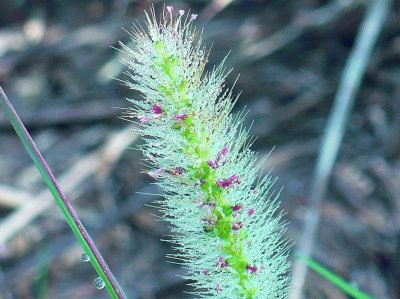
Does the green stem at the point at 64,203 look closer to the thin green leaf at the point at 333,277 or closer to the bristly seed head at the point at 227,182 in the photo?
the bristly seed head at the point at 227,182

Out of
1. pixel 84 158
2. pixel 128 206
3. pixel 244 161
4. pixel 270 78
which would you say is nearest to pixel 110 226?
pixel 128 206

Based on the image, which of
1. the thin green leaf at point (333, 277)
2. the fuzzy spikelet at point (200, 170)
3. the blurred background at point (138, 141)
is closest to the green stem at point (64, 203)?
the fuzzy spikelet at point (200, 170)

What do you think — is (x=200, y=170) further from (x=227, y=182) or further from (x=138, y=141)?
(x=138, y=141)

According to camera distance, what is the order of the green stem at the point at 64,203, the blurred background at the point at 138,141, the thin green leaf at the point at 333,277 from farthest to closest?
the blurred background at the point at 138,141 → the thin green leaf at the point at 333,277 → the green stem at the point at 64,203

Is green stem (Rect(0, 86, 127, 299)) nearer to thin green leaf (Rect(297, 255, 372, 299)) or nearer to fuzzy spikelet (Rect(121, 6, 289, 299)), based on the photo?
fuzzy spikelet (Rect(121, 6, 289, 299))

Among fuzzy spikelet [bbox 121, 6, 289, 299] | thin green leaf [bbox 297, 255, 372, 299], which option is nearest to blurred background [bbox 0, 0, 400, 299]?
thin green leaf [bbox 297, 255, 372, 299]

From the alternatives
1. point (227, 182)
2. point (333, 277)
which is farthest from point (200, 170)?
point (333, 277)

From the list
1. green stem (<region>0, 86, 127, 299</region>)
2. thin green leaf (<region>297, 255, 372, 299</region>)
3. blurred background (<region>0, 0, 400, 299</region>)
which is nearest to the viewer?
green stem (<region>0, 86, 127, 299</region>)

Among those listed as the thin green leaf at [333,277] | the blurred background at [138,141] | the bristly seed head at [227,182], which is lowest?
the thin green leaf at [333,277]
